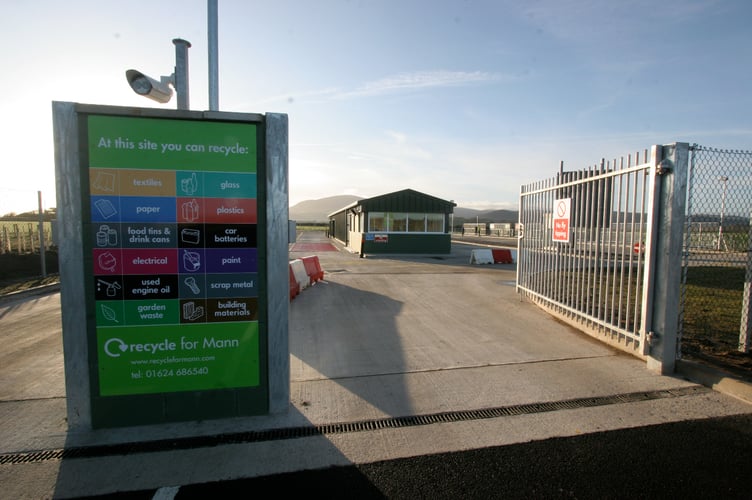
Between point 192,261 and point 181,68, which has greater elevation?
point 181,68

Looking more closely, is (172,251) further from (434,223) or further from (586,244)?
(434,223)

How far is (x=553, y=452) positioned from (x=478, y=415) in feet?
2.47

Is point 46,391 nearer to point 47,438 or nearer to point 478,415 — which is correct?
point 47,438

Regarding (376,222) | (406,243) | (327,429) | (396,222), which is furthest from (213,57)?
(406,243)

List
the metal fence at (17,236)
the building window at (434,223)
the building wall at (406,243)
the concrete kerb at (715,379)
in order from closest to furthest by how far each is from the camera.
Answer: the concrete kerb at (715,379) < the metal fence at (17,236) < the building wall at (406,243) < the building window at (434,223)

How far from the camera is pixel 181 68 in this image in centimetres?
409

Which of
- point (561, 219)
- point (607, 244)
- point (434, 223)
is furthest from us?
point (434, 223)

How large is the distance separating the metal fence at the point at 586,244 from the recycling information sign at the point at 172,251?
4557mm

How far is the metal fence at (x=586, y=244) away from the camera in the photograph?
5219 mm

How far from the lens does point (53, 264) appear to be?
14.4 metres

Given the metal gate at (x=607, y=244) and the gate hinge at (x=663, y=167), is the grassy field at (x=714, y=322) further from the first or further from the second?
the gate hinge at (x=663, y=167)

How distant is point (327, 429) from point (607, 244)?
16.3 feet

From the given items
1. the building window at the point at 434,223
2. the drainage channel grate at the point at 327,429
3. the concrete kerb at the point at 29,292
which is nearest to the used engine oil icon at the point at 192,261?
the drainage channel grate at the point at 327,429

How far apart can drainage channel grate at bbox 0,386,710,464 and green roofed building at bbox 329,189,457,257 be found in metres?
17.5
